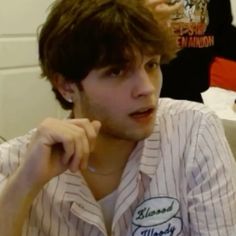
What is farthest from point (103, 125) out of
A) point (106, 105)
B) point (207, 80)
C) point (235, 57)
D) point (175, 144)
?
point (235, 57)

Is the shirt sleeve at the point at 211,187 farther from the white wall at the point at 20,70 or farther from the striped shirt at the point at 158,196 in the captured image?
the white wall at the point at 20,70

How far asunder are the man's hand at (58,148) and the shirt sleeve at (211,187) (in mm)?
251

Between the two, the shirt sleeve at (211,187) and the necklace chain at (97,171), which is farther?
the necklace chain at (97,171)

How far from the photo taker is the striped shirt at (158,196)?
104 cm

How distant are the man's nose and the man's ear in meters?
0.18

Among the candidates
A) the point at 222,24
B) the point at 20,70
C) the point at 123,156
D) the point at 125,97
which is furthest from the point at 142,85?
the point at 20,70

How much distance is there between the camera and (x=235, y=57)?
2.52 metres

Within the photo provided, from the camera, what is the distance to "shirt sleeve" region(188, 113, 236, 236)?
102cm

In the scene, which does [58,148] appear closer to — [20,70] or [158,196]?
[158,196]

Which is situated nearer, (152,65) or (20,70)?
(152,65)

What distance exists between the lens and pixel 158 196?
107 centimetres

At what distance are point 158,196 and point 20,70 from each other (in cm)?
184

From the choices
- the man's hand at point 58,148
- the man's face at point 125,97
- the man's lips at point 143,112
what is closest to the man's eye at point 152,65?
the man's face at point 125,97

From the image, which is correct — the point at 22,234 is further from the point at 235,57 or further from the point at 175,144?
the point at 235,57
